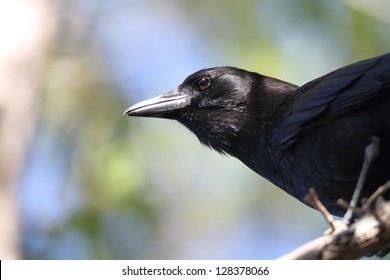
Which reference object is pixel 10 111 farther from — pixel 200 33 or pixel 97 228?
pixel 200 33

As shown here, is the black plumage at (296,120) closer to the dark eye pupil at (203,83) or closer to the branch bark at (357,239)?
the dark eye pupil at (203,83)

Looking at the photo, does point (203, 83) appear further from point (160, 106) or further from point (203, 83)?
point (160, 106)

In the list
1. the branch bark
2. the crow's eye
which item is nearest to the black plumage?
the crow's eye

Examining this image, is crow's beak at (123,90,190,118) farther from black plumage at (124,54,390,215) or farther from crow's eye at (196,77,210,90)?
crow's eye at (196,77,210,90)

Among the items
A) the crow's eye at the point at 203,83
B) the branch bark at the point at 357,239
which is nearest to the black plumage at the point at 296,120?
the crow's eye at the point at 203,83

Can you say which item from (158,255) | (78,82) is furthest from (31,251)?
(78,82)

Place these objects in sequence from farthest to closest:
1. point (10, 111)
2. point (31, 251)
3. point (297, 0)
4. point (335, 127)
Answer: point (297, 0), point (31, 251), point (10, 111), point (335, 127)

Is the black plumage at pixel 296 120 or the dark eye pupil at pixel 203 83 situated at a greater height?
the dark eye pupil at pixel 203 83
